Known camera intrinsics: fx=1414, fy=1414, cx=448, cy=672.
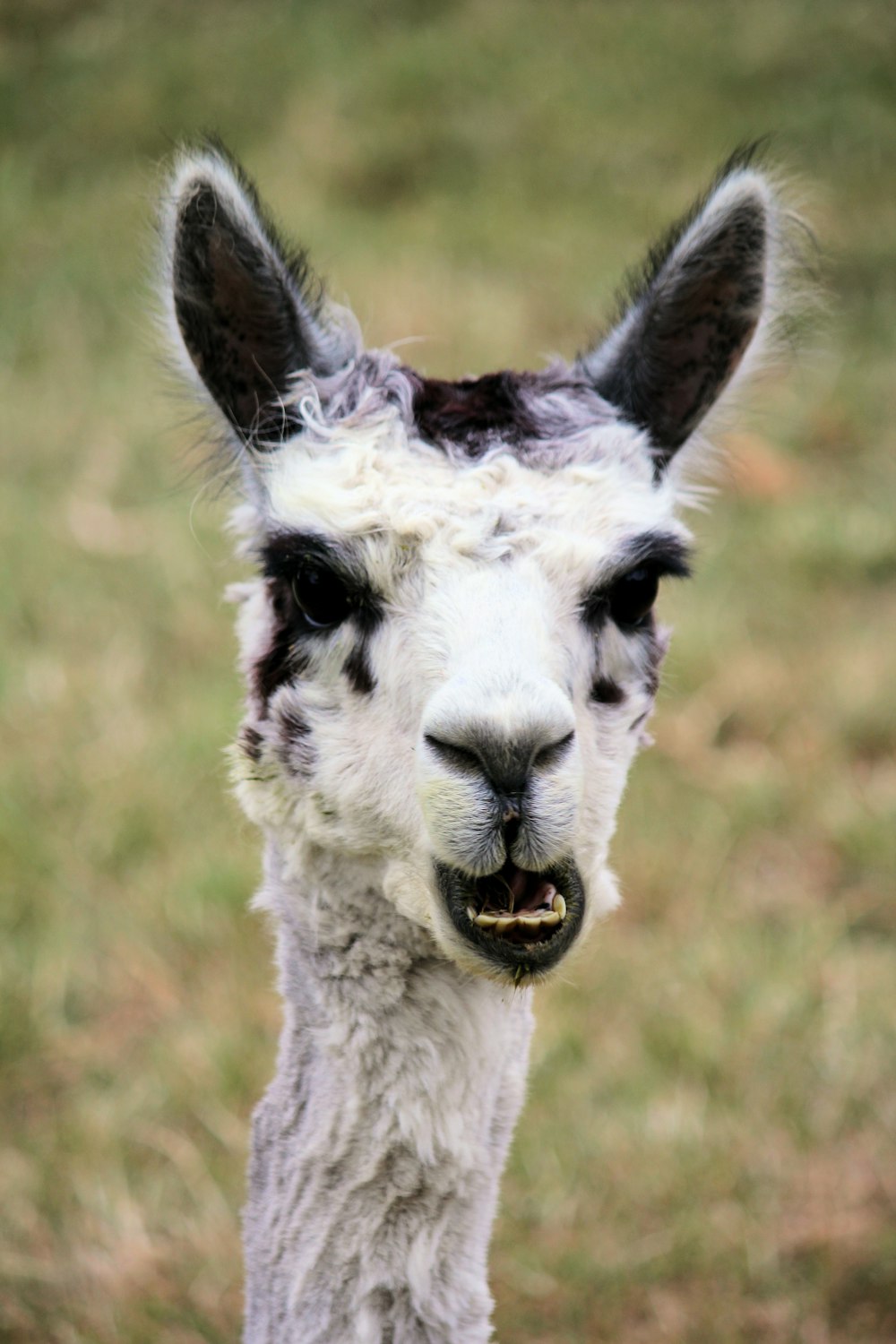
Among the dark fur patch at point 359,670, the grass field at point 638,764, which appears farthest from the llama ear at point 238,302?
the dark fur patch at point 359,670

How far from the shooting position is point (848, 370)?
336 inches

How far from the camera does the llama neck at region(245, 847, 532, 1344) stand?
2.22 metres

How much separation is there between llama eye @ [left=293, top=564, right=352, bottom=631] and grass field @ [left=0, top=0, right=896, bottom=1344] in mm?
490

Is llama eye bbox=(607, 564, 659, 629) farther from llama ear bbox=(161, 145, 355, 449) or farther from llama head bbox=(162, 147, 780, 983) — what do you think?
llama ear bbox=(161, 145, 355, 449)

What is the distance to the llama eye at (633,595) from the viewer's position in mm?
2225

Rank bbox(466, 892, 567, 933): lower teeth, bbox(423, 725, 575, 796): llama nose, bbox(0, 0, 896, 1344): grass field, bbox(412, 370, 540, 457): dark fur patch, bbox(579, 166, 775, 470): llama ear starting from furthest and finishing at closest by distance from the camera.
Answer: bbox(0, 0, 896, 1344): grass field → bbox(579, 166, 775, 470): llama ear → bbox(412, 370, 540, 457): dark fur patch → bbox(466, 892, 567, 933): lower teeth → bbox(423, 725, 575, 796): llama nose

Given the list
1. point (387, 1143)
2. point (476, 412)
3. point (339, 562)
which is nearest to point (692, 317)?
point (476, 412)

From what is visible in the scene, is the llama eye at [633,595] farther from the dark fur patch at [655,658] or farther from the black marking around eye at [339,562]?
the black marking around eye at [339,562]

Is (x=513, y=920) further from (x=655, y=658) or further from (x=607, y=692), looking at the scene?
(x=655, y=658)

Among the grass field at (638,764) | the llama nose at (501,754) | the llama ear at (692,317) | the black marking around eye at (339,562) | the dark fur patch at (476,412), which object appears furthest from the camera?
the grass field at (638,764)

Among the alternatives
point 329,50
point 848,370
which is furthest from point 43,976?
point 329,50

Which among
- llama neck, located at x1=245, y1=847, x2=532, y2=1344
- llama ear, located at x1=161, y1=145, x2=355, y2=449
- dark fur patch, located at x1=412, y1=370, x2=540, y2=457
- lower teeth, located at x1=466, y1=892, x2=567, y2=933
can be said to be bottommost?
llama neck, located at x1=245, y1=847, x2=532, y2=1344

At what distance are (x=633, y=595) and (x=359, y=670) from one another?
0.46 meters

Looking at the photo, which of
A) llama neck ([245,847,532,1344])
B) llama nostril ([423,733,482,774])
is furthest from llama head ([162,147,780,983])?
llama neck ([245,847,532,1344])
